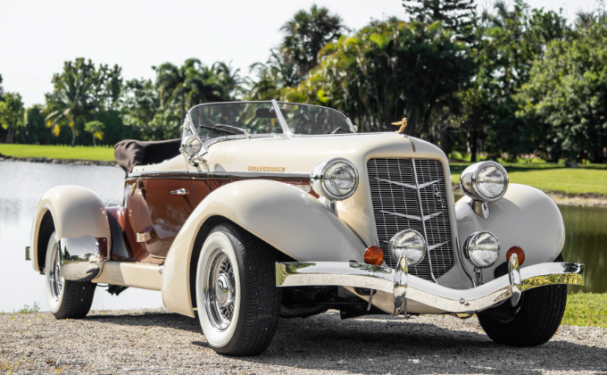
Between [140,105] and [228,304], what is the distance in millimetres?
78227

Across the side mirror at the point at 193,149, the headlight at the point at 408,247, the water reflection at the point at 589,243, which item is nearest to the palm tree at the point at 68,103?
the water reflection at the point at 589,243

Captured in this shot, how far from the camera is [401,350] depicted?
4734 mm

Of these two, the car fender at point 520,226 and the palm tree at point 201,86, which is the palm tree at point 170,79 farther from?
the car fender at point 520,226

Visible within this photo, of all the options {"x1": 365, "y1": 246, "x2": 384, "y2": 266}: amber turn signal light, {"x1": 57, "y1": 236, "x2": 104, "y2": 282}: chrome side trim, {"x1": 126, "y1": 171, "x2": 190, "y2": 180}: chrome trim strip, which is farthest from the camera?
{"x1": 57, "y1": 236, "x2": 104, "y2": 282}: chrome side trim

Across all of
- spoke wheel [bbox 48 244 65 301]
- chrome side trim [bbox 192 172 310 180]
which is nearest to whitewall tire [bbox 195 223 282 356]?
chrome side trim [bbox 192 172 310 180]

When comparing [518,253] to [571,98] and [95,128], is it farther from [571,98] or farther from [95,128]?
[95,128]

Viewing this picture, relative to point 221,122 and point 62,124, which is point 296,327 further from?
point 62,124

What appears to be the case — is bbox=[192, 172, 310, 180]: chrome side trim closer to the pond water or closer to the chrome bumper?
the chrome bumper

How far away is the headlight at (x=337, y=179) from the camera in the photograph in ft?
14.0

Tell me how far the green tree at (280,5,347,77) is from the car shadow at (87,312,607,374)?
1652 inches

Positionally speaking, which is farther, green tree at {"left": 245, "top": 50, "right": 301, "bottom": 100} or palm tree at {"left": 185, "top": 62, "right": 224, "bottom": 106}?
palm tree at {"left": 185, "top": 62, "right": 224, "bottom": 106}

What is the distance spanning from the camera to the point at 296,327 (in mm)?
5973

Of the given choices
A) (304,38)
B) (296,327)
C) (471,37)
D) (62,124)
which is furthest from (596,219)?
(62,124)

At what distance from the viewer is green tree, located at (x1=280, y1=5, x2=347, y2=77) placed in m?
46.9
